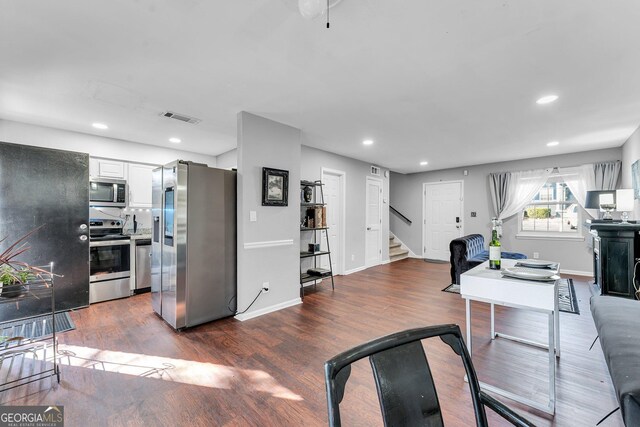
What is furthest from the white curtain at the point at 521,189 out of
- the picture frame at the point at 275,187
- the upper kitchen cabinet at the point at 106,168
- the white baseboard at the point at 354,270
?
the upper kitchen cabinet at the point at 106,168

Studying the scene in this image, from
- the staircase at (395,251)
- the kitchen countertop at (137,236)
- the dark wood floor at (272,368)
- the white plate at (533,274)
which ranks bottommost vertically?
the dark wood floor at (272,368)

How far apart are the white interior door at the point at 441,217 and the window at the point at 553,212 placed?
1.39 metres

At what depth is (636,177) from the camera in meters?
3.69

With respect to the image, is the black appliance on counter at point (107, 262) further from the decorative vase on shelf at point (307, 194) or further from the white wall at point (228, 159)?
the decorative vase on shelf at point (307, 194)

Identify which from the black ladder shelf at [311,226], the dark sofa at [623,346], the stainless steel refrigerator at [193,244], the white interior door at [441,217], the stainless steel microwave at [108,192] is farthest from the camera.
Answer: the white interior door at [441,217]

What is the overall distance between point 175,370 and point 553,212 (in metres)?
7.09

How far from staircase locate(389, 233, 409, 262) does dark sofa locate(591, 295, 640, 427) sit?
5093mm

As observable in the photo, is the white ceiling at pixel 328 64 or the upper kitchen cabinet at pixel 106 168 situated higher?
the white ceiling at pixel 328 64

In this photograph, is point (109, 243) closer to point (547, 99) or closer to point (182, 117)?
point (182, 117)

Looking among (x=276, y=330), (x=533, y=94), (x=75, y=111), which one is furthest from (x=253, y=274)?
(x=533, y=94)

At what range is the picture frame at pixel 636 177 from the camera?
11.8 feet

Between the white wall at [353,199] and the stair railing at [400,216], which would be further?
the stair railing at [400,216]

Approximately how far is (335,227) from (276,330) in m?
2.68

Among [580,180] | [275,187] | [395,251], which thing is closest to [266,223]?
[275,187]
